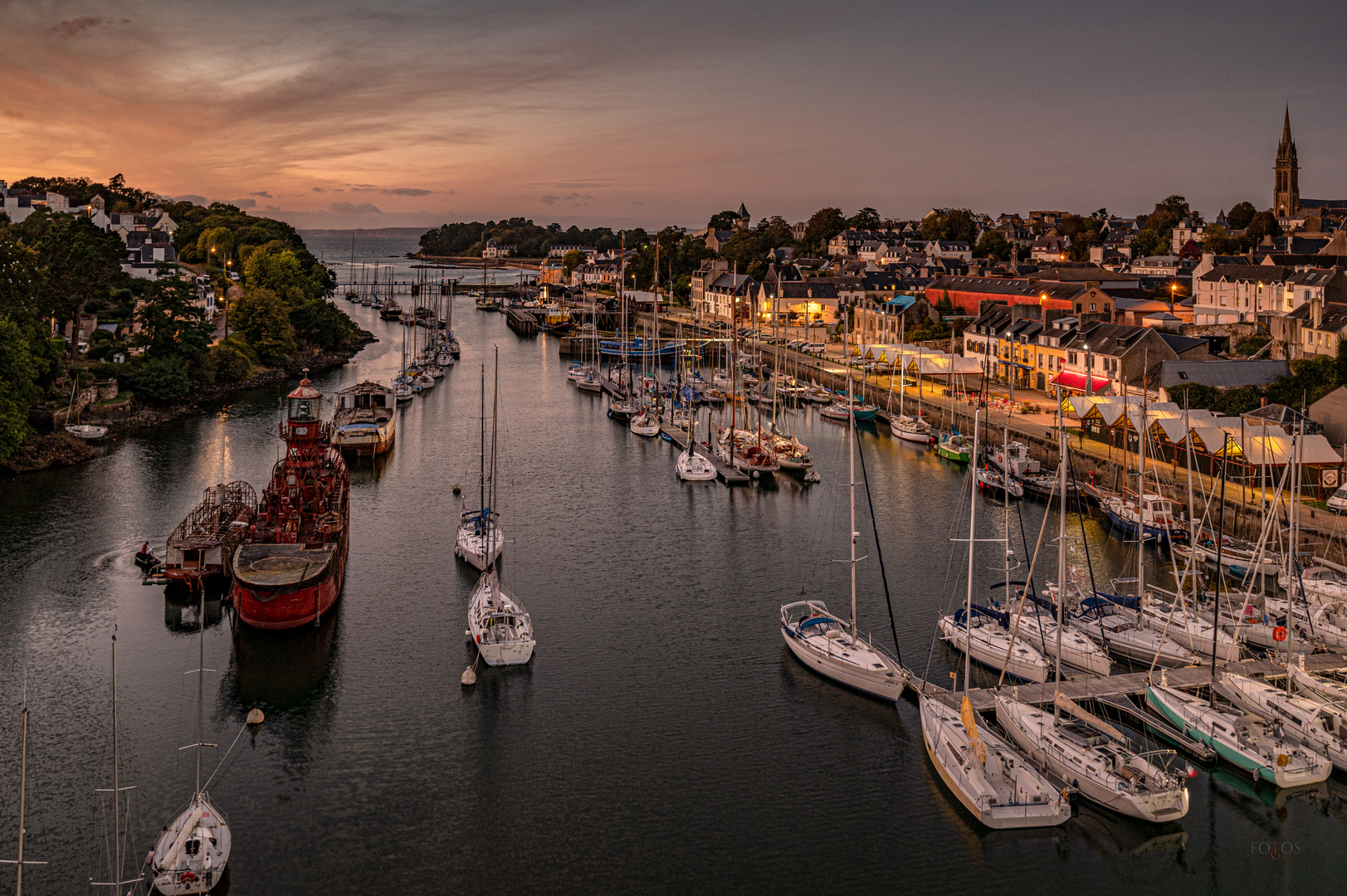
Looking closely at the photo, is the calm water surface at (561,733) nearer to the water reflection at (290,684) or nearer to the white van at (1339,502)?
the water reflection at (290,684)

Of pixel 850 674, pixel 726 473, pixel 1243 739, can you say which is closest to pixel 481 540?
pixel 850 674

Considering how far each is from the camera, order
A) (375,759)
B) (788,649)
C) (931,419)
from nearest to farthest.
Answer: (375,759) < (788,649) < (931,419)

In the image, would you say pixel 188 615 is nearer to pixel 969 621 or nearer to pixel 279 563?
pixel 279 563

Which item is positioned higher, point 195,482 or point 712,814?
point 195,482

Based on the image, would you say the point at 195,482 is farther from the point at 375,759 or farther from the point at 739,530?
the point at 375,759

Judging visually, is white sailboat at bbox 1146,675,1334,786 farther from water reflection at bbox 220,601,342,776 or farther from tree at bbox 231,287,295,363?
tree at bbox 231,287,295,363

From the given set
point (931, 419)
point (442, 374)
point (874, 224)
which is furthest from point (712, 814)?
point (874, 224)
